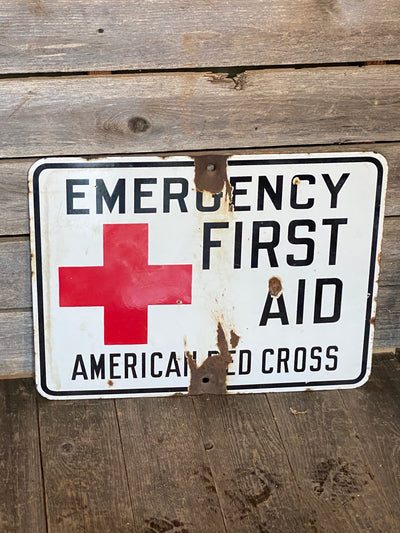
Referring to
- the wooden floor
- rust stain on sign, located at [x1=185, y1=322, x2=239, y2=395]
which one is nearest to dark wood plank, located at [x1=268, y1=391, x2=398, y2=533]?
the wooden floor

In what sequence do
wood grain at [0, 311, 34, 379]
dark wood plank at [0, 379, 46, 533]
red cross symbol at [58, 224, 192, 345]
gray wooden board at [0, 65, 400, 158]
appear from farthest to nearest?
wood grain at [0, 311, 34, 379]
red cross symbol at [58, 224, 192, 345]
gray wooden board at [0, 65, 400, 158]
dark wood plank at [0, 379, 46, 533]

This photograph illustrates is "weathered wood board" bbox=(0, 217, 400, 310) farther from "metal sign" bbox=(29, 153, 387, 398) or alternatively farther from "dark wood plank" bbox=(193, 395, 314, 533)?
"dark wood plank" bbox=(193, 395, 314, 533)

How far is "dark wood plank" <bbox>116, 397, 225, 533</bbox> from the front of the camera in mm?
1585

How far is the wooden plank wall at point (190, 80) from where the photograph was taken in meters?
1.62

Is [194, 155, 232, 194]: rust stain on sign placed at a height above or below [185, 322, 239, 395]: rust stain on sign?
above

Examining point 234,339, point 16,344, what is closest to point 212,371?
point 234,339

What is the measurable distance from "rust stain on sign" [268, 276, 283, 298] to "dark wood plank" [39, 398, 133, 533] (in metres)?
0.44

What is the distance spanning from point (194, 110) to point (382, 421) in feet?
2.63

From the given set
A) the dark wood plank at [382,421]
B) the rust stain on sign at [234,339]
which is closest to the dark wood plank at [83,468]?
the rust stain on sign at [234,339]

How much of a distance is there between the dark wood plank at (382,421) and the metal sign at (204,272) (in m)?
0.05

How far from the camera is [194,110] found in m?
1.72

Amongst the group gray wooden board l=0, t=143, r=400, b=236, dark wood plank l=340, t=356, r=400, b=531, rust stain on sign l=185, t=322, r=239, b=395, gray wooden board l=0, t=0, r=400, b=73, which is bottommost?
dark wood plank l=340, t=356, r=400, b=531

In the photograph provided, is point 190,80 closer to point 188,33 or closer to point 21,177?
point 188,33

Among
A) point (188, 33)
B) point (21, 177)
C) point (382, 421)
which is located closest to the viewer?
point (188, 33)
